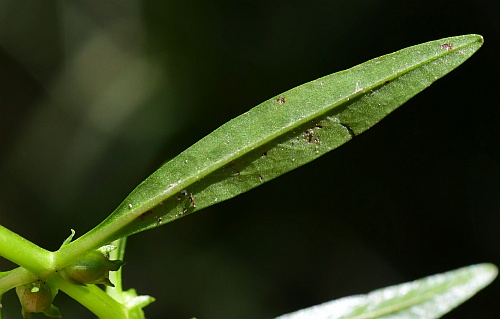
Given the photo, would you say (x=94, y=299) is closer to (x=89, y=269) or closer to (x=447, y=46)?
(x=89, y=269)

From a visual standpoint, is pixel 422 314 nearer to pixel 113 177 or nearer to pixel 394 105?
pixel 394 105

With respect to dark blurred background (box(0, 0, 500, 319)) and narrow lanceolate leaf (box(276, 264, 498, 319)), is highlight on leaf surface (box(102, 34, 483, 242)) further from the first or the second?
dark blurred background (box(0, 0, 500, 319))

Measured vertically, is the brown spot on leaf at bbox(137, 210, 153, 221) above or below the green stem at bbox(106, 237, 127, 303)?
above

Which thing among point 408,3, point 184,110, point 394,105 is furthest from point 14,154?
point 394,105

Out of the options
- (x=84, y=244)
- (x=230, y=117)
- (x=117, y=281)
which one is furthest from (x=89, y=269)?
(x=230, y=117)

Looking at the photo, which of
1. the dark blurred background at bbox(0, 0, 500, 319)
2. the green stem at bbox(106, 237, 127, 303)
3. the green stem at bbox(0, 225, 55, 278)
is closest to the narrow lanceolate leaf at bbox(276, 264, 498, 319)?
the green stem at bbox(106, 237, 127, 303)

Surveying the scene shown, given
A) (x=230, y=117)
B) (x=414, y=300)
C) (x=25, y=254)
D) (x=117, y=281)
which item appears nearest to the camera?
(x=25, y=254)
